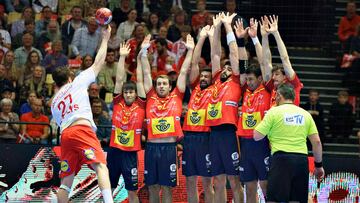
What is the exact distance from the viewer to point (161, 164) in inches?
631

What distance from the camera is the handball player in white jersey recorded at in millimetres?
14148

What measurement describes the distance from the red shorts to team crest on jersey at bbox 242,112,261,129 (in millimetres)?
2494

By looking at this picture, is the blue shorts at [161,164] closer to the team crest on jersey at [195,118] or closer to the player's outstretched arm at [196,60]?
the team crest on jersey at [195,118]

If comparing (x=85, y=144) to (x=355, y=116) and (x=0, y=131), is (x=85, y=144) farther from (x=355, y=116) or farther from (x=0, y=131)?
(x=355, y=116)

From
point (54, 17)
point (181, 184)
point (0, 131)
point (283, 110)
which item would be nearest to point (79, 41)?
point (54, 17)

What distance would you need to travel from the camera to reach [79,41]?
20.8 metres

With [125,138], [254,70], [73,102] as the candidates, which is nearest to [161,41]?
[125,138]

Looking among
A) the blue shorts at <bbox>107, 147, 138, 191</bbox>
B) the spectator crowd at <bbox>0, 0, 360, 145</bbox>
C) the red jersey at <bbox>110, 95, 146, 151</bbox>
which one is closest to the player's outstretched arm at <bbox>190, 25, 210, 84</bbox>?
the red jersey at <bbox>110, 95, 146, 151</bbox>

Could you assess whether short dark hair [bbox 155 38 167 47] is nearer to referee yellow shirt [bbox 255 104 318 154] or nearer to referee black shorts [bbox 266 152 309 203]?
referee yellow shirt [bbox 255 104 318 154]

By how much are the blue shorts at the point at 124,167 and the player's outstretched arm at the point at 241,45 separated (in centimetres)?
215

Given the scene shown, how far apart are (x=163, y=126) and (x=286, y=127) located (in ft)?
9.13

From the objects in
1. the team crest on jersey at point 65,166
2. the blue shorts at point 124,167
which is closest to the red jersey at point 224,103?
the blue shorts at point 124,167

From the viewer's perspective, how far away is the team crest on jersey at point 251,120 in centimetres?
1551

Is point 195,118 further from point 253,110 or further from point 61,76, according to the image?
point 61,76
